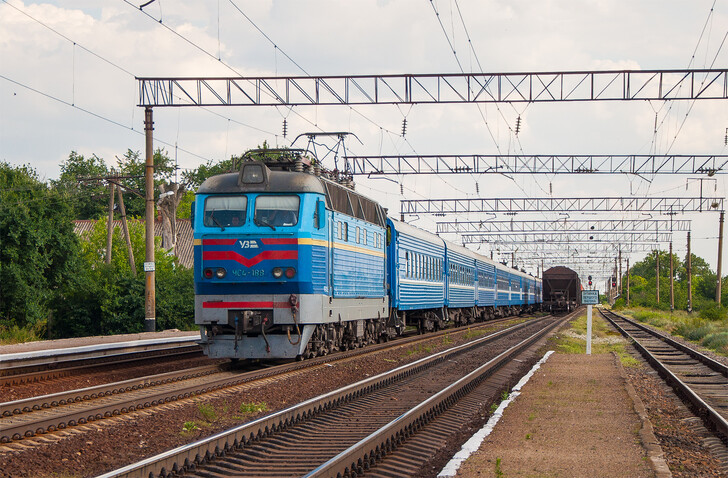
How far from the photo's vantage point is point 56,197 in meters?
34.3

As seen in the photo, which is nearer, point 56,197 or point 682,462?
point 682,462

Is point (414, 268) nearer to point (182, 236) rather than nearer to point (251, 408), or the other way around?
point (251, 408)

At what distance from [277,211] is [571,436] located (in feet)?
26.8

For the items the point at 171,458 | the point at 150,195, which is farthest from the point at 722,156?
the point at 171,458

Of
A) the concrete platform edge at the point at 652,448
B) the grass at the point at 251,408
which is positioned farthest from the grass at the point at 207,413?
the concrete platform edge at the point at 652,448

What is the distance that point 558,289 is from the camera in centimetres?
6512

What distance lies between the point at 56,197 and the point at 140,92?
11714 millimetres

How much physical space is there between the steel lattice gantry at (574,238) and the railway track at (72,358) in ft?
166

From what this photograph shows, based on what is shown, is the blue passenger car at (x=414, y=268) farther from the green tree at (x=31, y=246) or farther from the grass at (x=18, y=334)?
the green tree at (x=31, y=246)

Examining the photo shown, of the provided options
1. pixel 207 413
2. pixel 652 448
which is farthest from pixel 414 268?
pixel 652 448

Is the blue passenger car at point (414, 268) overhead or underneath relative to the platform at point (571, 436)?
overhead

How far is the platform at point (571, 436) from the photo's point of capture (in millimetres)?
7457

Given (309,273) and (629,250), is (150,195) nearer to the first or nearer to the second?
(309,273)

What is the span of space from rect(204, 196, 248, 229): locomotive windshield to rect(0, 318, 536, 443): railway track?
280 cm
